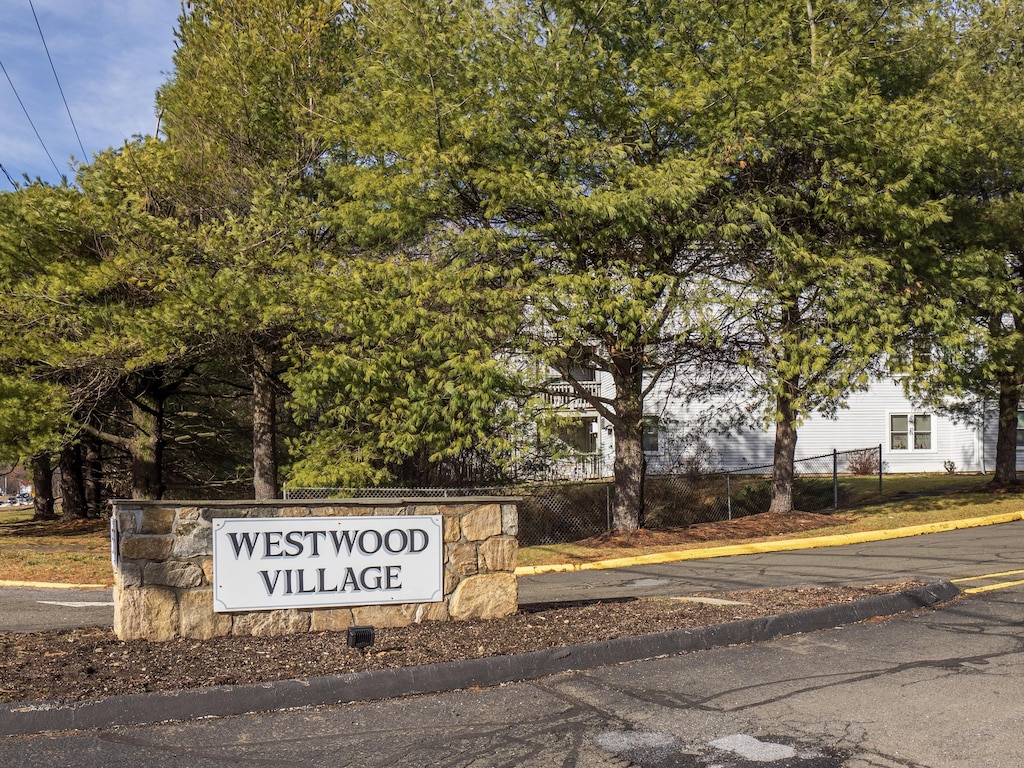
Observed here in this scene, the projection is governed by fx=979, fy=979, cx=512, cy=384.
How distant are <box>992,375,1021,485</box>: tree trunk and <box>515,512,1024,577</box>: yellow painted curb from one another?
5.38 meters

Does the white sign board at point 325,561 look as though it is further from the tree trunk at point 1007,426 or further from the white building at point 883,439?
the white building at point 883,439

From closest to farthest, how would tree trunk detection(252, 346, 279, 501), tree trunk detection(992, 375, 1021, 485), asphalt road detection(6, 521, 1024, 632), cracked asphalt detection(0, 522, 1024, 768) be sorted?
1. cracked asphalt detection(0, 522, 1024, 768)
2. asphalt road detection(6, 521, 1024, 632)
3. tree trunk detection(252, 346, 279, 501)
4. tree trunk detection(992, 375, 1021, 485)

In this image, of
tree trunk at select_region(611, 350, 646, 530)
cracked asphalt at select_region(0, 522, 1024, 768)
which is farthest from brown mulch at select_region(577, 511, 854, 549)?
cracked asphalt at select_region(0, 522, 1024, 768)

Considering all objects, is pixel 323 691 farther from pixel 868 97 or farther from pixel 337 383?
pixel 868 97

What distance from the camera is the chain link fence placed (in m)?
19.5

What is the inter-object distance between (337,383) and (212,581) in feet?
27.9

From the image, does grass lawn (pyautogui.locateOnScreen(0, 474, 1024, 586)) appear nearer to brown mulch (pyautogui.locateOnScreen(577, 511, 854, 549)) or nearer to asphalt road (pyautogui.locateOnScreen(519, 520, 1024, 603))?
brown mulch (pyautogui.locateOnScreen(577, 511, 854, 549))

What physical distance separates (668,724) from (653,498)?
1905cm

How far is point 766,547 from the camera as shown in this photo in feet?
52.9

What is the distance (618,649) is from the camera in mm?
Answer: 7141

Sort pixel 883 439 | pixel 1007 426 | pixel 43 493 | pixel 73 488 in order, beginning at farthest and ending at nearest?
1. pixel 883 439
2. pixel 43 493
3. pixel 73 488
4. pixel 1007 426

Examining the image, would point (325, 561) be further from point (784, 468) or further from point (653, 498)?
point (653, 498)

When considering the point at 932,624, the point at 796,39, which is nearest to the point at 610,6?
the point at 796,39

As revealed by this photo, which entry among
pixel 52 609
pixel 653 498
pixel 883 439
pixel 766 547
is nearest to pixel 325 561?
pixel 52 609
